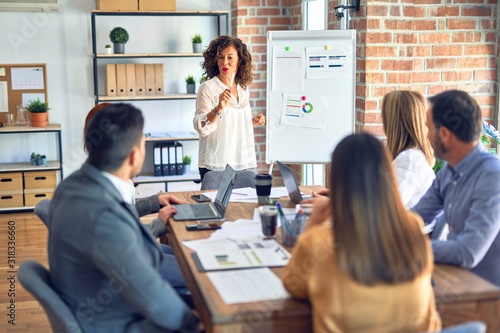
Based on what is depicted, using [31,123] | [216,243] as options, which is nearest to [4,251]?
[31,123]

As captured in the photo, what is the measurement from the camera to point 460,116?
2.35 metres

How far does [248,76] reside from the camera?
4.36 meters

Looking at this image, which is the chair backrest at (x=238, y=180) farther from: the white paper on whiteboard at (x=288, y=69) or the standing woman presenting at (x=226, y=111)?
the white paper on whiteboard at (x=288, y=69)

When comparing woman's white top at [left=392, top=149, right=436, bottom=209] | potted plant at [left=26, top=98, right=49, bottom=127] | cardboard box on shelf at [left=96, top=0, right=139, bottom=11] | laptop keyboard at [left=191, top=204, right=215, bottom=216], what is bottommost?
laptop keyboard at [left=191, top=204, right=215, bottom=216]

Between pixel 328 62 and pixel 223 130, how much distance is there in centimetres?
82

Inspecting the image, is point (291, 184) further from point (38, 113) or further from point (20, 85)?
point (20, 85)

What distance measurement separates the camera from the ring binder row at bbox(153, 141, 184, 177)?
6094 mm

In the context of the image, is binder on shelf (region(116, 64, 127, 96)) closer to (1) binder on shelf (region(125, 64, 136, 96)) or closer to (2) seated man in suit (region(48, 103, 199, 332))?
(1) binder on shelf (region(125, 64, 136, 96))

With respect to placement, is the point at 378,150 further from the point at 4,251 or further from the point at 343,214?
the point at 4,251

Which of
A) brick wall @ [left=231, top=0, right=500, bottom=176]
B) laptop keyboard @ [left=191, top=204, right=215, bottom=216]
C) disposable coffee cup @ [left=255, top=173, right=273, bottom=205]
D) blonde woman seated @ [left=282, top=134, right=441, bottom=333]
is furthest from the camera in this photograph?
brick wall @ [left=231, top=0, right=500, bottom=176]

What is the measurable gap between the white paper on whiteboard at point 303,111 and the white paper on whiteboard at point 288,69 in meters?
0.07

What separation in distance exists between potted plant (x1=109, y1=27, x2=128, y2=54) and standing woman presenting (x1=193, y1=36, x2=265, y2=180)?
1.80 meters

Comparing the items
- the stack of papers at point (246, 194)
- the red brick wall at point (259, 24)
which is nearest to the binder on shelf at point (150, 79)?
the red brick wall at point (259, 24)

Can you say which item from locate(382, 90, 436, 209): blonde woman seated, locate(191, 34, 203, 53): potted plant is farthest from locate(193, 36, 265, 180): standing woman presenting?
locate(191, 34, 203, 53): potted plant
